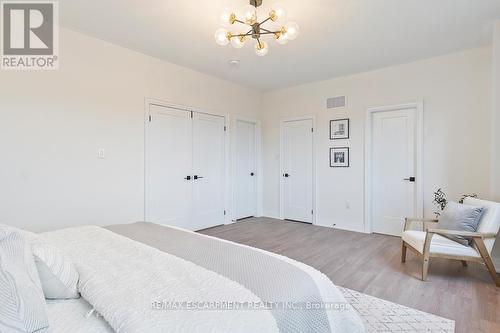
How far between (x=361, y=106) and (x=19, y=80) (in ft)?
14.8

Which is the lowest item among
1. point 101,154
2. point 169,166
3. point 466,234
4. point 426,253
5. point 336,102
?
point 426,253

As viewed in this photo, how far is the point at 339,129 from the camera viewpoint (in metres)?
4.66

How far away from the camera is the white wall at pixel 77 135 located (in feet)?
8.84

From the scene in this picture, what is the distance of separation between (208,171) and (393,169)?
299cm

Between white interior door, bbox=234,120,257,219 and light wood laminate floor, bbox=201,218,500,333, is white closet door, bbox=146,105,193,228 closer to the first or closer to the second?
light wood laminate floor, bbox=201,218,500,333

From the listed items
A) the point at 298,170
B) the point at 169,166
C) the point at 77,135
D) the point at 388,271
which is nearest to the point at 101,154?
the point at 77,135

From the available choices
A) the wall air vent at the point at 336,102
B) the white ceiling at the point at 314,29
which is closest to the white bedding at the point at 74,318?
the white ceiling at the point at 314,29

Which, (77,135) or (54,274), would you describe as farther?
(77,135)

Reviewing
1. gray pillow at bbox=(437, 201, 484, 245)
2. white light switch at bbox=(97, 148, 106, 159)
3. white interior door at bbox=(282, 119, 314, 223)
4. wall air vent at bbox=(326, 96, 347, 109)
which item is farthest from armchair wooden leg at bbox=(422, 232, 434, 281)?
white light switch at bbox=(97, 148, 106, 159)

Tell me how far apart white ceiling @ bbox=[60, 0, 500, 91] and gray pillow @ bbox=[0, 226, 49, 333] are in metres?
2.35

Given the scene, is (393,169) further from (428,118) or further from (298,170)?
(298,170)

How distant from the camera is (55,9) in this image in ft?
8.59

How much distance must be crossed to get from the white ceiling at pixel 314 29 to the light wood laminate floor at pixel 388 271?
2.60m

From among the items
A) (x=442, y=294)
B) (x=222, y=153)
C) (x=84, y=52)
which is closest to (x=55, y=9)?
(x=84, y=52)
